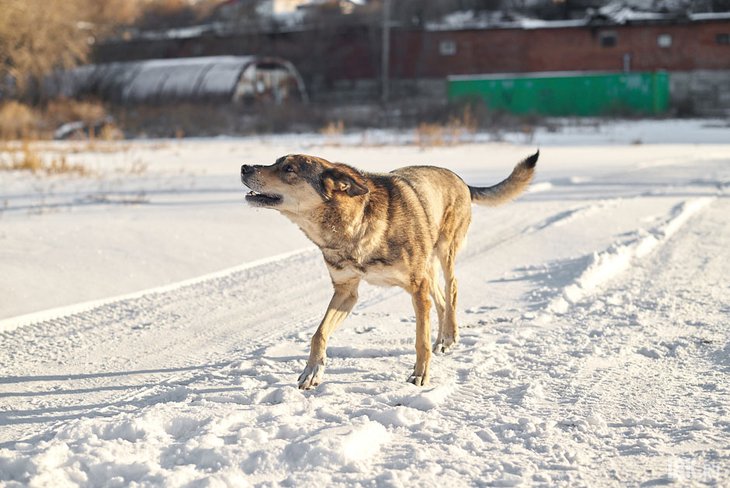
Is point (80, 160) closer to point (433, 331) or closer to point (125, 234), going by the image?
point (125, 234)

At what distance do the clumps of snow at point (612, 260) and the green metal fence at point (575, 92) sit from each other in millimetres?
32825

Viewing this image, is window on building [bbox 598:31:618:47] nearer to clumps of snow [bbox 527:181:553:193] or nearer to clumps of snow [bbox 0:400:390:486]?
clumps of snow [bbox 527:181:553:193]

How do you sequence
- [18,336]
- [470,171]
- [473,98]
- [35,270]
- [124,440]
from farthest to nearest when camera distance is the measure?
[473,98] → [470,171] → [35,270] → [18,336] → [124,440]

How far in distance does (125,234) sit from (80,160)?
33.1 feet

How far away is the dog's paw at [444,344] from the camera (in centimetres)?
588

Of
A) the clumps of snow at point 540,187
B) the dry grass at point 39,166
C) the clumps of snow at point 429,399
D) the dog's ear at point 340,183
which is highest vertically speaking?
the dog's ear at point 340,183

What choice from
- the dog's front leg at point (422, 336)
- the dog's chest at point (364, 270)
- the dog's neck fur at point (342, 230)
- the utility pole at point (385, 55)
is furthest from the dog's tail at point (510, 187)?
the utility pole at point (385, 55)

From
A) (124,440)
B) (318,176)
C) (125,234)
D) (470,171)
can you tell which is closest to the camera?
(124,440)

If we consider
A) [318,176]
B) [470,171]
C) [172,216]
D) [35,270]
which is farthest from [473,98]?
[318,176]

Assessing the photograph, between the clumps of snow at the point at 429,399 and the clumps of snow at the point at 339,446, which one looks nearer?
the clumps of snow at the point at 339,446

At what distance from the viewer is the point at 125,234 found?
1010 centimetres

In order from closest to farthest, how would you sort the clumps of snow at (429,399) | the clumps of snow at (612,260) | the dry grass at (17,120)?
the clumps of snow at (429,399) < the clumps of snow at (612,260) < the dry grass at (17,120)

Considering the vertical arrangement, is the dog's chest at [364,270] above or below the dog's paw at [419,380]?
above

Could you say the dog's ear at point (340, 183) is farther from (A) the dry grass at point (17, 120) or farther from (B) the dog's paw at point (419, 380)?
(A) the dry grass at point (17, 120)
